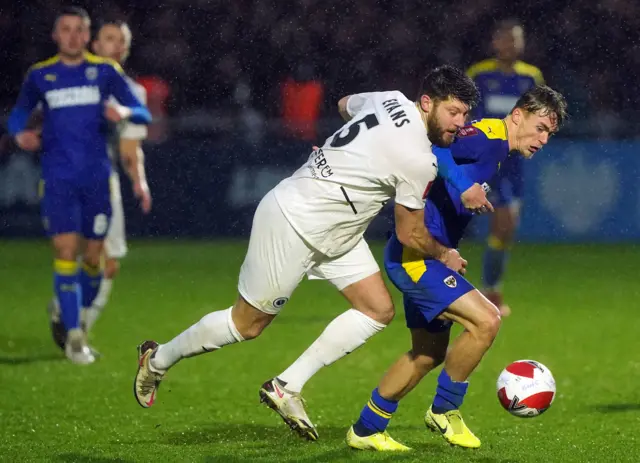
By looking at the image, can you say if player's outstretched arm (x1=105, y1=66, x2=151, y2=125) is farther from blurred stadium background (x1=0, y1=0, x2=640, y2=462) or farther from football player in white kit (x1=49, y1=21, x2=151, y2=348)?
blurred stadium background (x1=0, y1=0, x2=640, y2=462)

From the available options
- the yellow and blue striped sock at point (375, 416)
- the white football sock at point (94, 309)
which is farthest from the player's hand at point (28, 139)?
the yellow and blue striped sock at point (375, 416)

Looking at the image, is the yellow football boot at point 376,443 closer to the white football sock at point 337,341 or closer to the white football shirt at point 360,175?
the white football sock at point 337,341

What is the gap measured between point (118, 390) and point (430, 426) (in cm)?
235

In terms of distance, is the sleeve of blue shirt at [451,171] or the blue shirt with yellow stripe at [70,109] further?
the blue shirt with yellow stripe at [70,109]

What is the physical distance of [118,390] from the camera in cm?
786

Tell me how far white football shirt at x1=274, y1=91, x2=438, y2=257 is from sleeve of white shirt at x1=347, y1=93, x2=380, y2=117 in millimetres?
18

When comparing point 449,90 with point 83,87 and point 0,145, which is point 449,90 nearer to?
point 83,87

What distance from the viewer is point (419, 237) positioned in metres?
5.76

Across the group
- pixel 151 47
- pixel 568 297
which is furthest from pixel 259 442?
pixel 151 47

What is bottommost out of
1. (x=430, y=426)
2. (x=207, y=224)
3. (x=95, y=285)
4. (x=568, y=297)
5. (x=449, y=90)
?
(x=207, y=224)

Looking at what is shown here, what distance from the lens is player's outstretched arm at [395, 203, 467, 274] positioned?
18.8ft

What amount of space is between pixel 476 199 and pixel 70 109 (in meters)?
4.07

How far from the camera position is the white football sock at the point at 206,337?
20.0ft

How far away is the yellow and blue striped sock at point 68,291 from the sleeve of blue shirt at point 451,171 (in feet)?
12.1
